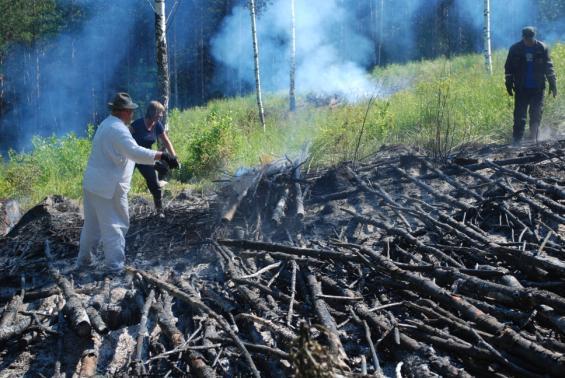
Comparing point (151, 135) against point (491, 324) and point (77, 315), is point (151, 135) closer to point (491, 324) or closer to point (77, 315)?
point (77, 315)

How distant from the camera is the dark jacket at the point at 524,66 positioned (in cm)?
966

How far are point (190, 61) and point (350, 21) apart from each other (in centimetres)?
980

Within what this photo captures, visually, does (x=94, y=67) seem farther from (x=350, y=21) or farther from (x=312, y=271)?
(x=312, y=271)

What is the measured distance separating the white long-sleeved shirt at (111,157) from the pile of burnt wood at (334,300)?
3.22ft

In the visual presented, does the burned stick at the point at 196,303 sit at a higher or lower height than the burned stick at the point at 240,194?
lower

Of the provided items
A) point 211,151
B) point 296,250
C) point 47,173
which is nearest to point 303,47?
point 211,151

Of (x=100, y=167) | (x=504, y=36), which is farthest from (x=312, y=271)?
(x=504, y=36)

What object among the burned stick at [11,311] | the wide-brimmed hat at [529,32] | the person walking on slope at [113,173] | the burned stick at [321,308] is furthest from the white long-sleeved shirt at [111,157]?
the wide-brimmed hat at [529,32]

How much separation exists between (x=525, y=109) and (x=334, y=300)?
708cm

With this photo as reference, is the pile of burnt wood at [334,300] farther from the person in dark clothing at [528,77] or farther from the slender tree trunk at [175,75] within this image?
the slender tree trunk at [175,75]

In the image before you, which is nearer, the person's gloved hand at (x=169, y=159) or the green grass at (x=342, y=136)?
the person's gloved hand at (x=169, y=159)

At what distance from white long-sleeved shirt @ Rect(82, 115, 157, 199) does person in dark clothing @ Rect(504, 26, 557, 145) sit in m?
6.73

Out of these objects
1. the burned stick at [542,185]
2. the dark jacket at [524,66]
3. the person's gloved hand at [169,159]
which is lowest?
the burned stick at [542,185]

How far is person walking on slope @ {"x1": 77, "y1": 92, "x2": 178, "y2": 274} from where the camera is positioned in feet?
20.0
